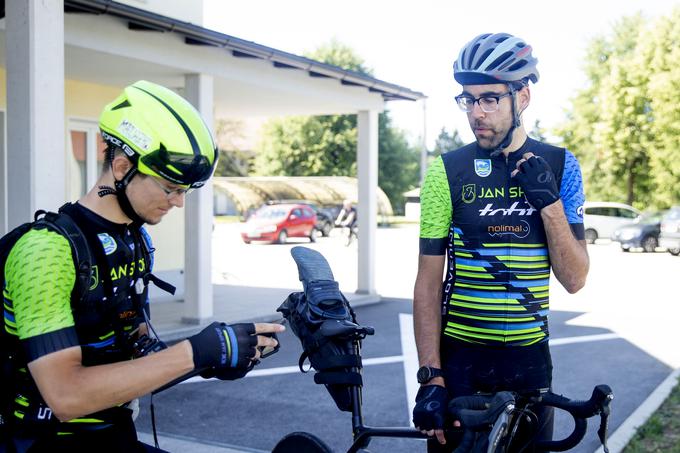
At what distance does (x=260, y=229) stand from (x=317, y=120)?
1197 inches

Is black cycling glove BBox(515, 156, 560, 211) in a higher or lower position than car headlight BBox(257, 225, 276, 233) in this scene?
higher

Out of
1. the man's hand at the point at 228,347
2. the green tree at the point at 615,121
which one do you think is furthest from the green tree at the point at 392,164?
the man's hand at the point at 228,347

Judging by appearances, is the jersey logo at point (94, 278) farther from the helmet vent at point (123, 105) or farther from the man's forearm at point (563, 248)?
the man's forearm at point (563, 248)

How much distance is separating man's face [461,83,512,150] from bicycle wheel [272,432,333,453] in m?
1.21

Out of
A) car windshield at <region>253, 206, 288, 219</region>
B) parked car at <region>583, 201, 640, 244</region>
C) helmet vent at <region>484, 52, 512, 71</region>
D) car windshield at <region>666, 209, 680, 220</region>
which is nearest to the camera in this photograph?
helmet vent at <region>484, 52, 512, 71</region>

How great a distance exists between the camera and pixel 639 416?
21.2 ft

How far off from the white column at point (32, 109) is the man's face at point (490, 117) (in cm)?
467

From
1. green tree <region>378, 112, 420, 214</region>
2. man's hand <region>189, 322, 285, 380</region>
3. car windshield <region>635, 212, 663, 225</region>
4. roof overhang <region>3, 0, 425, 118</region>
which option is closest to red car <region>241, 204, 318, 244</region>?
car windshield <region>635, 212, 663, 225</region>

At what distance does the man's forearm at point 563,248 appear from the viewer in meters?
2.52

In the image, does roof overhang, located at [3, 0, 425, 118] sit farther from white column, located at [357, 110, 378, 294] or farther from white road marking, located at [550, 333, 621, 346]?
white road marking, located at [550, 333, 621, 346]

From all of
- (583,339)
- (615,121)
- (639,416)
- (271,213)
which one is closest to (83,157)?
(583,339)

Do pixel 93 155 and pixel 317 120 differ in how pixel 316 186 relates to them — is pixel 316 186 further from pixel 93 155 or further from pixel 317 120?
pixel 93 155

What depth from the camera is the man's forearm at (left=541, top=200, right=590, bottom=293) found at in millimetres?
2523

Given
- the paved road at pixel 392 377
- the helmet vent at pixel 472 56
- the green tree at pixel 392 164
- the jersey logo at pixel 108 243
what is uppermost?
the green tree at pixel 392 164
